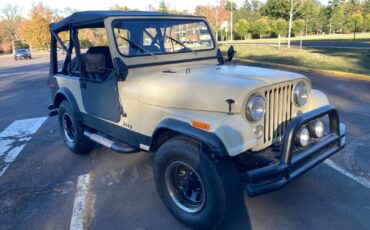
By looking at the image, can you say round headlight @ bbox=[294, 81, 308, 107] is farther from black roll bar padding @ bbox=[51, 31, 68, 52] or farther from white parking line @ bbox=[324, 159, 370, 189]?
black roll bar padding @ bbox=[51, 31, 68, 52]

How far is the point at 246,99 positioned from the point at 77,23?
2.66 metres

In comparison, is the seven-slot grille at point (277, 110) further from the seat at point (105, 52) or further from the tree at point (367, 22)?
the tree at point (367, 22)

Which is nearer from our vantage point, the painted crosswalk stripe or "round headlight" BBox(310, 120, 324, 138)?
"round headlight" BBox(310, 120, 324, 138)

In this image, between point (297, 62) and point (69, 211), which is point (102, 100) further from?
point (297, 62)

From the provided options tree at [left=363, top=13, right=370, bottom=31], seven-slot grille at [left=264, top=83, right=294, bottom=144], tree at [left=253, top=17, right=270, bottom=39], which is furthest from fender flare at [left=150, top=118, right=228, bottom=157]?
tree at [left=363, top=13, right=370, bottom=31]

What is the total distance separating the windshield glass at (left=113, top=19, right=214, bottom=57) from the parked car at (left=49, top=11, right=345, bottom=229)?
0.01m

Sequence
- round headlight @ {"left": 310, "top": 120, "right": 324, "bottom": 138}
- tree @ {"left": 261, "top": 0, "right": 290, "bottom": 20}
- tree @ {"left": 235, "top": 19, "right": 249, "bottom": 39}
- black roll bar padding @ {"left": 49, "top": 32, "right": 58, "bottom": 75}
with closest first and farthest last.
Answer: round headlight @ {"left": 310, "top": 120, "right": 324, "bottom": 138}
black roll bar padding @ {"left": 49, "top": 32, "right": 58, "bottom": 75}
tree @ {"left": 261, "top": 0, "right": 290, "bottom": 20}
tree @ {"left": 235, "top": 19, "right": 249, "bottom": 39}

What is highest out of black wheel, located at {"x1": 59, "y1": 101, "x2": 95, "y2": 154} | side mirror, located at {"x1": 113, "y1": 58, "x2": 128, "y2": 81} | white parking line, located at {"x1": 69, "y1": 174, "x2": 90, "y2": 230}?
side mirror, located at {"x1": 113, "y1": 58, "x2": 128, "y2": 81}

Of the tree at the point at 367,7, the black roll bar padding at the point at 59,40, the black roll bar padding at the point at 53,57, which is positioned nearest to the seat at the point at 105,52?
the black roll bar padding at the point at 59,40

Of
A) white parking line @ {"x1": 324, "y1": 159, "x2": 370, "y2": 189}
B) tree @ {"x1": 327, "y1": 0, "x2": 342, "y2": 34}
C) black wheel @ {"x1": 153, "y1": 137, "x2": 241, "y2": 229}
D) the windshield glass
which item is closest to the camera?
black wheel @ {"x1": 153, "y1": 137, "x2": 241, "y2": 229}

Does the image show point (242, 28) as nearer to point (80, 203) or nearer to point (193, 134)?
point (80, 203)

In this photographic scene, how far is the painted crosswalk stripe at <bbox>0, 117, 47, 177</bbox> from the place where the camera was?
5.02 metres

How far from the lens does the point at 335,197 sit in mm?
3408

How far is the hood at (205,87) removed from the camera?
2.74m
